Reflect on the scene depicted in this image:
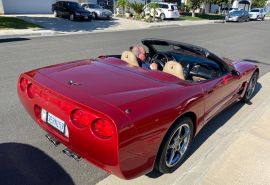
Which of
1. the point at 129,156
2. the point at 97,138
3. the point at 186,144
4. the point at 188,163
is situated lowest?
the point at 188,163

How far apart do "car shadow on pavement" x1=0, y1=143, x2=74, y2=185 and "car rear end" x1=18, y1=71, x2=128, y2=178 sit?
47 cm

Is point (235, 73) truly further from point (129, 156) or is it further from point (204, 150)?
point (129, 156)

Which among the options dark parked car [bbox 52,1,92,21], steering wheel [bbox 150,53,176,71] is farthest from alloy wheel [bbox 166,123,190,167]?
dark parked car [bbox 52,1,92,21]

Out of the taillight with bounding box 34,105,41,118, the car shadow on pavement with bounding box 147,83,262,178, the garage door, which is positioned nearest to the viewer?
the taillight with bounding box 34,105,41,118

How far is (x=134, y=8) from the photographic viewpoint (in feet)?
91.8

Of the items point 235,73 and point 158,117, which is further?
point 235,73

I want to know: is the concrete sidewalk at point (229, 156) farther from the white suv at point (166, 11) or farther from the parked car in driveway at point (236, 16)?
the parked car in driveway at point (236, 16)

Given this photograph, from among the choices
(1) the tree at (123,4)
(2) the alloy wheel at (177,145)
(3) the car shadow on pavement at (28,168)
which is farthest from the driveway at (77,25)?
(2) the alloy wheel at (177,145)

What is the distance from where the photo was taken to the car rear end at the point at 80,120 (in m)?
2.39

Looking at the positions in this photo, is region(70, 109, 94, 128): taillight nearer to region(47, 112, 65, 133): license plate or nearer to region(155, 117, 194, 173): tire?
region(47, 112, 65, 133): license plate

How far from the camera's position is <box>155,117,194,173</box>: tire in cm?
292

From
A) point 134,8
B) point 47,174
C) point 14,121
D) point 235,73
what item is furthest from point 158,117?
point 134,8

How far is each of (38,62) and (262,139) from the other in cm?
634

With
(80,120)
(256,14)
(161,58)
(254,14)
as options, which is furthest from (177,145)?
(256,14)
